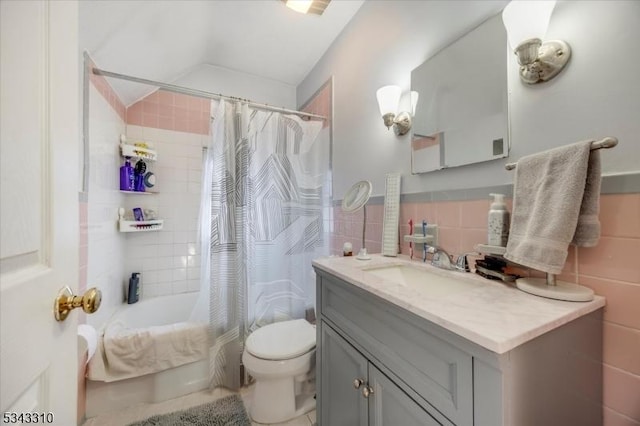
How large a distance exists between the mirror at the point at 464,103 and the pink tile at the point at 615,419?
0.77m

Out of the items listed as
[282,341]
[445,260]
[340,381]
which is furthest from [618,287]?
[282,341]

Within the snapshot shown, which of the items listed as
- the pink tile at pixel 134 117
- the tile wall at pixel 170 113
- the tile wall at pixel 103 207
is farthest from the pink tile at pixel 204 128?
the tile wall at pixel 103 207

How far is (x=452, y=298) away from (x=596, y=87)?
2.30ft

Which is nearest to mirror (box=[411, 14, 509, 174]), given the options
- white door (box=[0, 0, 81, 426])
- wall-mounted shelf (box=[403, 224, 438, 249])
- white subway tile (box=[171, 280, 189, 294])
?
wall-mounted shelf (box=[403, 224, 438, 249])

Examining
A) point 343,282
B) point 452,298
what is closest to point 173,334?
point 343,282

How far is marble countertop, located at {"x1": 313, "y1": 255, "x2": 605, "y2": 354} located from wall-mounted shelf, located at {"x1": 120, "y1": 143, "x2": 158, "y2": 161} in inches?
80.4

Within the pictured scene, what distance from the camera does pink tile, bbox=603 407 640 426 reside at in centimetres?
62

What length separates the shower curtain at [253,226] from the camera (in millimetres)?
1637

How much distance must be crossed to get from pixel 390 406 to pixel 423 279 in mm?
494

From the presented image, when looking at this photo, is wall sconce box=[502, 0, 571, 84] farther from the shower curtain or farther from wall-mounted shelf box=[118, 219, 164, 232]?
wall-mounted shelf box=[118, 219, 164, 232]

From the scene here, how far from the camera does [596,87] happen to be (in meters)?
0.68

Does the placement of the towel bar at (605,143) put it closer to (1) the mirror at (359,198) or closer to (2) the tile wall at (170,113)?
(1) the mirror at (359,198)

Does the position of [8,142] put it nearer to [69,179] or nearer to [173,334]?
[69,179]

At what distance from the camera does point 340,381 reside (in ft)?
3.23
